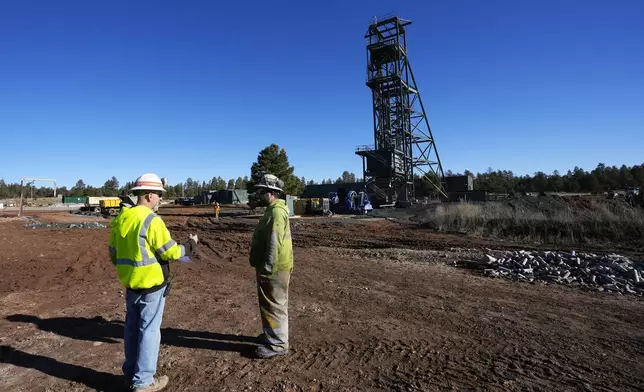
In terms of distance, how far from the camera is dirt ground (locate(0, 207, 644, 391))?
140 inches

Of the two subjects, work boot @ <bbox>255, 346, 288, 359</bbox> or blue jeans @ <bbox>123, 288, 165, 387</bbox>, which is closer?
blue jeans @ <bbox>123, 288, 165, 387</bbox>

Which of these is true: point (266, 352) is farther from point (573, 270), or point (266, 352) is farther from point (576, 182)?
point (576, 182)

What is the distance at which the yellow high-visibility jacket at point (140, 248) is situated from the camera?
299 cm

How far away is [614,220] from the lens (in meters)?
15.2

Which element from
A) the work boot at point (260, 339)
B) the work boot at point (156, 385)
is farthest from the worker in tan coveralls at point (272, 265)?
the work boot at point (156, 385)

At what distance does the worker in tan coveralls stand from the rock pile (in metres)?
6.69

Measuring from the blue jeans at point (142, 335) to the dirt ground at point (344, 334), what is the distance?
0.40 m

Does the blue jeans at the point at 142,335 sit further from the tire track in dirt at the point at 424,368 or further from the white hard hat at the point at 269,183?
the white hard hat at the point at 269,183

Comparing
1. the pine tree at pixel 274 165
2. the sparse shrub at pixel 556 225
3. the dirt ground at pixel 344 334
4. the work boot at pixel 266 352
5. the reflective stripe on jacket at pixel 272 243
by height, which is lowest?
the dirt ground at pixel 344 334

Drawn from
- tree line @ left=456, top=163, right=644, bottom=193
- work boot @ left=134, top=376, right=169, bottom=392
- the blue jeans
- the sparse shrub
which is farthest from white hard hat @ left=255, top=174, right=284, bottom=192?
tree line @ left=456, top=163, right=644, bottom=193

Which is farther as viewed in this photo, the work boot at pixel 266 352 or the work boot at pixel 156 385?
the work boot at pixel 266 352

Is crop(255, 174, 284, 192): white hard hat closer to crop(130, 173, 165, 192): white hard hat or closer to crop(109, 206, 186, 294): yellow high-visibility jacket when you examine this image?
crop(130, 173, 165, 192): white hard hat

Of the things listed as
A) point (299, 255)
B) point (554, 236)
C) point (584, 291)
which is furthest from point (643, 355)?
point (554, 236)

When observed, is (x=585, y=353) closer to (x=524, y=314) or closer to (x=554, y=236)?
(x=524, y=314)
